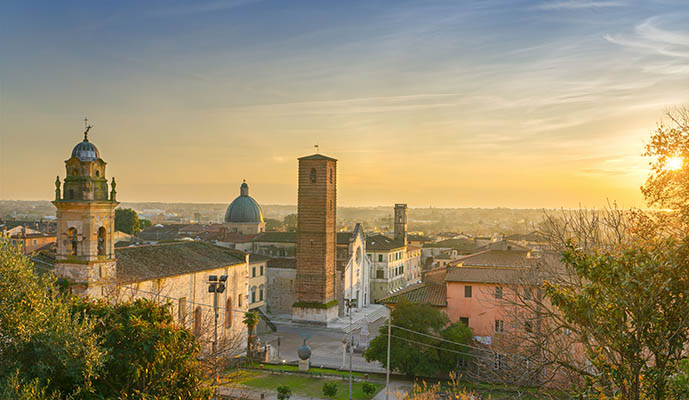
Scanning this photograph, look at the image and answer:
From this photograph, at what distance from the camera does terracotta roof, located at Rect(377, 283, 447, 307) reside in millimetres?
32750

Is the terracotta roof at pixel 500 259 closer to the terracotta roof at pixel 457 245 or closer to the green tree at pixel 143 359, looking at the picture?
the green tree at pixel 143 359

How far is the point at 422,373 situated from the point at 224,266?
47.3 ft

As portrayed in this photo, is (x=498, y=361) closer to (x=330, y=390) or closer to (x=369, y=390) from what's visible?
(x=369, y=390)

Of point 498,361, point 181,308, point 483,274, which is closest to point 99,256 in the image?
point 181,308

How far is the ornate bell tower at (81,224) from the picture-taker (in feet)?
80.6

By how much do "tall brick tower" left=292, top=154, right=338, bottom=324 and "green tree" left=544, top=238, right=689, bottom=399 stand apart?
3993cm

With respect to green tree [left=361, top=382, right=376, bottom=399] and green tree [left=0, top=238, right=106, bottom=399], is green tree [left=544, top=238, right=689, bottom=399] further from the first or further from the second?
green tree [left=361, top=382, right=376, bottom=399]

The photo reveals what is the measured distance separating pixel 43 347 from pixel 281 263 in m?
41.5

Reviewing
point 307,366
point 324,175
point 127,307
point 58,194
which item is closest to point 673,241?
point 127,307

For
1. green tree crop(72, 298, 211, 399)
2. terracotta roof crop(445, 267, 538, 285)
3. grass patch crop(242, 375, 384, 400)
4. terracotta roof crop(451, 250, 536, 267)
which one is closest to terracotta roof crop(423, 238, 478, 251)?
terracotta roof crop(451, 250, 536, 267)

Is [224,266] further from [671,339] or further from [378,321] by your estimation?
[671,339]

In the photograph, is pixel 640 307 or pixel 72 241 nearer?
pixel 640 307

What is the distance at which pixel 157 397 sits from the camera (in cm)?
1239

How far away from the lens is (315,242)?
49312 millimetres
